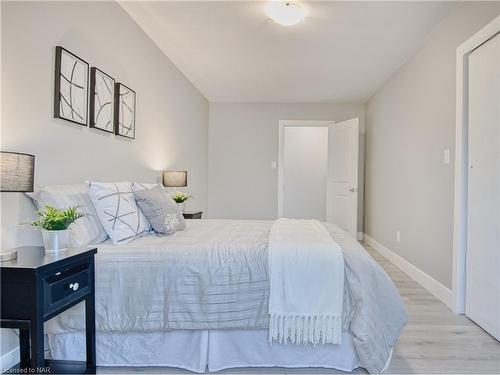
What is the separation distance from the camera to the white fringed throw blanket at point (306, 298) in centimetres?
166

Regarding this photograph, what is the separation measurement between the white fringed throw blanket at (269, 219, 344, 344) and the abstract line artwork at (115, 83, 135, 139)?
1.77 meters

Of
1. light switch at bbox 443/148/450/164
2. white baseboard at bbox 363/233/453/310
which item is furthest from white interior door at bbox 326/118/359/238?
light switch at bbox 443/148/450/164

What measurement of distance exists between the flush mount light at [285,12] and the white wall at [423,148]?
1.24 metres

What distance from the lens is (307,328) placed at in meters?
1.67

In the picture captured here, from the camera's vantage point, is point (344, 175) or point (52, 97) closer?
point (52, 97)

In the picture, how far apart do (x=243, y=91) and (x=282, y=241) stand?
3635 millimetres

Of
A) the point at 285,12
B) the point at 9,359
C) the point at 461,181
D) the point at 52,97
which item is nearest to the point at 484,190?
the point at 461,181

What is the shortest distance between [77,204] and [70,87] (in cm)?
77

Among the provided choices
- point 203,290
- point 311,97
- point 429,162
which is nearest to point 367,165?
point 311,97

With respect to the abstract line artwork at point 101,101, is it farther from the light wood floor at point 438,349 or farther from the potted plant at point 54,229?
the light wood floor at point 438,349

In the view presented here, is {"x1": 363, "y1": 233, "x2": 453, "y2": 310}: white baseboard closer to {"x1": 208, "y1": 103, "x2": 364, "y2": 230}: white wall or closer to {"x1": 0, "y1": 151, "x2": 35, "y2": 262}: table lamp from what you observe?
{"x1": 208, "y1": 103, "x2": 364, "y2": 230}: white wall

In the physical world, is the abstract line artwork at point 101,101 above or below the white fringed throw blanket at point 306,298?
above

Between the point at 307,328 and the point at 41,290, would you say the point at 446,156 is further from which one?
the point at 41,290

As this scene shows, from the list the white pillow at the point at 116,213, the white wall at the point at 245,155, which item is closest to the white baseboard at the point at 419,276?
the white wall at the point at 245,155
